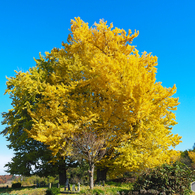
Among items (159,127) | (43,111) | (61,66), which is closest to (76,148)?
(43,111)

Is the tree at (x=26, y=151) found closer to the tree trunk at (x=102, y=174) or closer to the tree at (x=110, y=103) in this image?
the tree at (x=110, y=103)

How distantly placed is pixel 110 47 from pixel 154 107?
5.77 meters

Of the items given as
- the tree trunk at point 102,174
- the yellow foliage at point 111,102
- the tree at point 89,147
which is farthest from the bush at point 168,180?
the tree trunk at point 102,174

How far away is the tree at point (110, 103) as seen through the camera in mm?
10547

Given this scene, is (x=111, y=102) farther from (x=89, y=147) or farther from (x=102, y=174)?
(x=102, y=174)

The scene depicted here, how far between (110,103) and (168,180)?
16.7 feet

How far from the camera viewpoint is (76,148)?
1076 cm

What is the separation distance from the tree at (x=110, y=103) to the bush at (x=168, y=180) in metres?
2.00

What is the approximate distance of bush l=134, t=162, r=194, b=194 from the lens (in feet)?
27.9

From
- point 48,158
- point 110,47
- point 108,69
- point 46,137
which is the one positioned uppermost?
point 110,47

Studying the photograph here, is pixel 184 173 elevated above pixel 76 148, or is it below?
below

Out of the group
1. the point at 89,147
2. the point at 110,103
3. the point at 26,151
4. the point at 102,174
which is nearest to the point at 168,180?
the point at 89,147

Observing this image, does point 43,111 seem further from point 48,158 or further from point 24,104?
point 48,158

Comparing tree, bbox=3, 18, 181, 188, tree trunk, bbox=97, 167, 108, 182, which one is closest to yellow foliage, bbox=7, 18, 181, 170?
tree, bbox=3, 18, 181, 188
